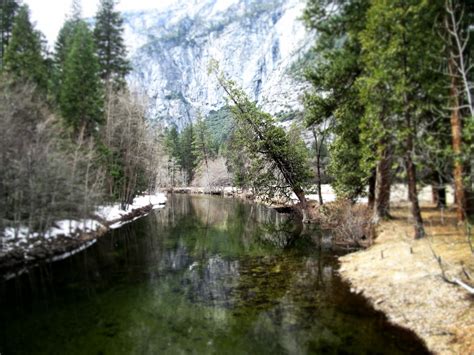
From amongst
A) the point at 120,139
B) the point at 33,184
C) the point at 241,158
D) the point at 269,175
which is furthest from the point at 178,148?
the point at 33,184

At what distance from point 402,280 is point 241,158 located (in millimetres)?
40910

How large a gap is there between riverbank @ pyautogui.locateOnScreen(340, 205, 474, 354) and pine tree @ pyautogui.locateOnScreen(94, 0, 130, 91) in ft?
109

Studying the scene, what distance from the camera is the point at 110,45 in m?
41.2

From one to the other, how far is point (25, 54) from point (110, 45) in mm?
12587

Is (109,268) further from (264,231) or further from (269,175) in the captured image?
(269,175)

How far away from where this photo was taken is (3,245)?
18.3m

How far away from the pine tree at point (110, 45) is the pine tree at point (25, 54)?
915 centimetres

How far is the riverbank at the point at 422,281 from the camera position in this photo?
29.7 ft

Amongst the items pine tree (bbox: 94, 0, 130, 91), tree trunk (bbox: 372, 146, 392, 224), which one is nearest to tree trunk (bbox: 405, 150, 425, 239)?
tree trunk (bbox: 372, 146, 392, 224)

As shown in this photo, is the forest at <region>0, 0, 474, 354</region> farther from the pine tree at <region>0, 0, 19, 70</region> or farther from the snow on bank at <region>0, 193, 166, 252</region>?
the pine tree at <region>0, 0, 19, 70</region>

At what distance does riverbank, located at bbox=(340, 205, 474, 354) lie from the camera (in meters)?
9.05

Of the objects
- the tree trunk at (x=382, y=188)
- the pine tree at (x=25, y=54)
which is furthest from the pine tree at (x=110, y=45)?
the tree trunk at (x=382, y=188)

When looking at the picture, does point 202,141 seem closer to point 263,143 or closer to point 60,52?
point 60,52

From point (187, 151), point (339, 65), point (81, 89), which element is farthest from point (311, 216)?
point (187, 151)
